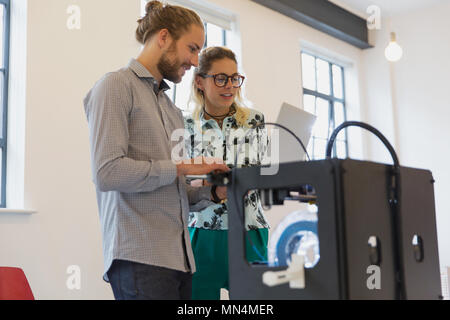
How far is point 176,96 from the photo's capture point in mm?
4340

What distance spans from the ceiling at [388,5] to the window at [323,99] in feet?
2.16

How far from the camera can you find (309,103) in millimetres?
5887

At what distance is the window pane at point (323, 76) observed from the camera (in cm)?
612

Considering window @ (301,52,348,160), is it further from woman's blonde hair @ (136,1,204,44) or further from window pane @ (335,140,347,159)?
woman's blonde hair @ (136,1,204,44)

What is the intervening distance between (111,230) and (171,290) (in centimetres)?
21

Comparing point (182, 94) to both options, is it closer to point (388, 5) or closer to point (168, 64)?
point (168, 64)

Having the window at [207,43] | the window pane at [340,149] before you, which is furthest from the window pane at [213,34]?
the window pane at [340,149]

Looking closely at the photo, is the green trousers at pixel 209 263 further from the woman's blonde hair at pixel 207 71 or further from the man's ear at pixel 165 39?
the man's ear at pixel 165 39

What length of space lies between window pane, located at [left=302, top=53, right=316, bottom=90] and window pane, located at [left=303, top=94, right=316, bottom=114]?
0.37 feet

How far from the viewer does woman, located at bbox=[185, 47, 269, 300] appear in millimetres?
1875

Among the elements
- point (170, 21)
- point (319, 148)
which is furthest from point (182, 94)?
point (170, 21)

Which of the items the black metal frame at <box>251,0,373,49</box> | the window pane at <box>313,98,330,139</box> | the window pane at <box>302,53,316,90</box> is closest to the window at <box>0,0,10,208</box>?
the black metal frame at <box>251,0,373,49</box>

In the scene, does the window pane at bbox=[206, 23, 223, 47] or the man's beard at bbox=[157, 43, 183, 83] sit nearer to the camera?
the man's beard at bbox=[157, 43, 183, 83]

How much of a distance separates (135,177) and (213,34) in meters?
3.73
